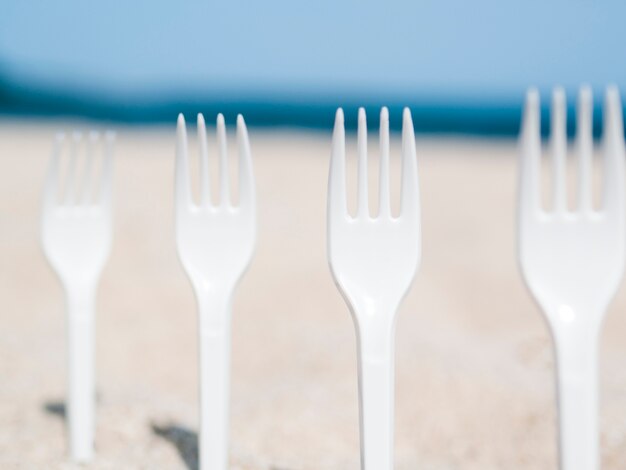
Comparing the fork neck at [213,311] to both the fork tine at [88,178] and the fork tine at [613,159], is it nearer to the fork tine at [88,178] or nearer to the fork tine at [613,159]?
the fork tine at [88,178]

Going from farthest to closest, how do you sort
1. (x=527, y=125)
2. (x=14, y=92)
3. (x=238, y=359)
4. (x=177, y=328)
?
(x=14, y=92), (x=177, y=328), (x=238, y=359), (x=527, y=125)

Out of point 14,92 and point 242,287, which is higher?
point 14,92

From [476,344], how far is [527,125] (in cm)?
148

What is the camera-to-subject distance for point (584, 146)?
109 centimetres

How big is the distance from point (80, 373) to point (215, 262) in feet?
1.28

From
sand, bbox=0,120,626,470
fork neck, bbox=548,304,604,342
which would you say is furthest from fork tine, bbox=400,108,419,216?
sand, bbox=0,120,626,470

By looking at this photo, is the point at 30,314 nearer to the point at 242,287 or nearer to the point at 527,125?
the point at 242,287

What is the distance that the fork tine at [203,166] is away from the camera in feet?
4.05

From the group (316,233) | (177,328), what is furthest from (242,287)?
(316,233)

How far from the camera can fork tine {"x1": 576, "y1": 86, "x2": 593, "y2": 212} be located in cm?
103

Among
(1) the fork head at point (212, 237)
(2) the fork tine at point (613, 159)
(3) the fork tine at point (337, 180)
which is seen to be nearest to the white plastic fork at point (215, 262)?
(1) the fork head at point (212, 237)

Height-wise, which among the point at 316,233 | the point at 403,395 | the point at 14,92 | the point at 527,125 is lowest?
the point at 403,395

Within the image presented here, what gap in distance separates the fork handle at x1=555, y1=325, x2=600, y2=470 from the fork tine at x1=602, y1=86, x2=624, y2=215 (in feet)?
0.67

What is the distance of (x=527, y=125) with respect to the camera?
103 centimetres
